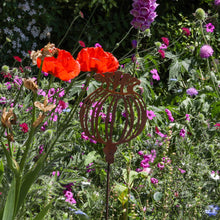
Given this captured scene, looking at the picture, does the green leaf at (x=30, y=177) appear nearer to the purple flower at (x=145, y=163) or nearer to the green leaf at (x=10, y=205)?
the green leaf at (x=10, y=205)

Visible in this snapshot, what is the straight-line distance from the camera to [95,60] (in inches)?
43.9

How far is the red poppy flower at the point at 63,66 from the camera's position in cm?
106

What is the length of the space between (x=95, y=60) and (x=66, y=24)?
3053 millimetres

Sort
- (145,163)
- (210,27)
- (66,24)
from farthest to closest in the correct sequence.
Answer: (66,24) → (210,27) → (145,163)

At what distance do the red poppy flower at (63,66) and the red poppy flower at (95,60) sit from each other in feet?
0.18

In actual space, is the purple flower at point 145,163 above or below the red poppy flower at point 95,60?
below

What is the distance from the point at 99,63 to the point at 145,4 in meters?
0.60

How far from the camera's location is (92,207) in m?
1.60

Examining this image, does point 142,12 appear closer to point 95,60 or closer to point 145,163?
point 95,60

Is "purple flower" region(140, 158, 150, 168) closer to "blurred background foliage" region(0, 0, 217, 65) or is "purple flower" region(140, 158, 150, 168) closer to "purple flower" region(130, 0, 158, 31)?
"purple flower" region(130, 0, 158, 31)

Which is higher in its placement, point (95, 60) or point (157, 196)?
point (95, 60)

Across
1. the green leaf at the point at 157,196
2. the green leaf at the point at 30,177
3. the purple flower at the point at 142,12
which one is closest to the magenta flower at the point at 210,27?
the purple flower at the point at 142,12

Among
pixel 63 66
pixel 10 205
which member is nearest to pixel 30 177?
pixel 10 205

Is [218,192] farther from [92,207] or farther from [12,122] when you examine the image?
[12,122]
